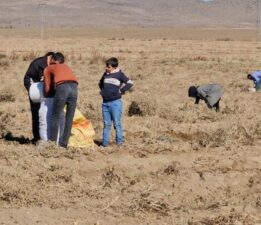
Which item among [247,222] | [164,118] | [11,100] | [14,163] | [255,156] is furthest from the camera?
[11,100]

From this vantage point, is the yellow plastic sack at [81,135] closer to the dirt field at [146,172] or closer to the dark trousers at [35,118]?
the dirt field at [146,172]

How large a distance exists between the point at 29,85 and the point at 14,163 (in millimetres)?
1444

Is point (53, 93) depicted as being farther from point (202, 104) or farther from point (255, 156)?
point (202, 104)

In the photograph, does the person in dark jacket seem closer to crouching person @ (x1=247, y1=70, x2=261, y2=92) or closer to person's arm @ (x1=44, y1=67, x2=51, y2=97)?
person's arm @ (x1=44, y1=67, x2=51, y2=97)

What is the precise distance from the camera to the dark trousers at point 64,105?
9.03 metres

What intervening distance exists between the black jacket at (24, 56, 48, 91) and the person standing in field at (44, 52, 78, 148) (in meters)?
0.40

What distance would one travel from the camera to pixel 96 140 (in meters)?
10.8

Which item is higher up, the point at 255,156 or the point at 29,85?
the point at 29,85

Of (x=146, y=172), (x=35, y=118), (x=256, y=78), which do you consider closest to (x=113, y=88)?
(x=35, y=118)

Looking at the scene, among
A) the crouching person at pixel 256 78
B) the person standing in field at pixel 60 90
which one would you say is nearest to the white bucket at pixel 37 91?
the person standing in field at pixel 60 90

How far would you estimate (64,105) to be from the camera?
30.0 feet

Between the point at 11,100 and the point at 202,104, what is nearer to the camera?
the point at 202,104

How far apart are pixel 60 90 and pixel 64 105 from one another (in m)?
0.26

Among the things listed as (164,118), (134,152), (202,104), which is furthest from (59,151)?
(202,104)
